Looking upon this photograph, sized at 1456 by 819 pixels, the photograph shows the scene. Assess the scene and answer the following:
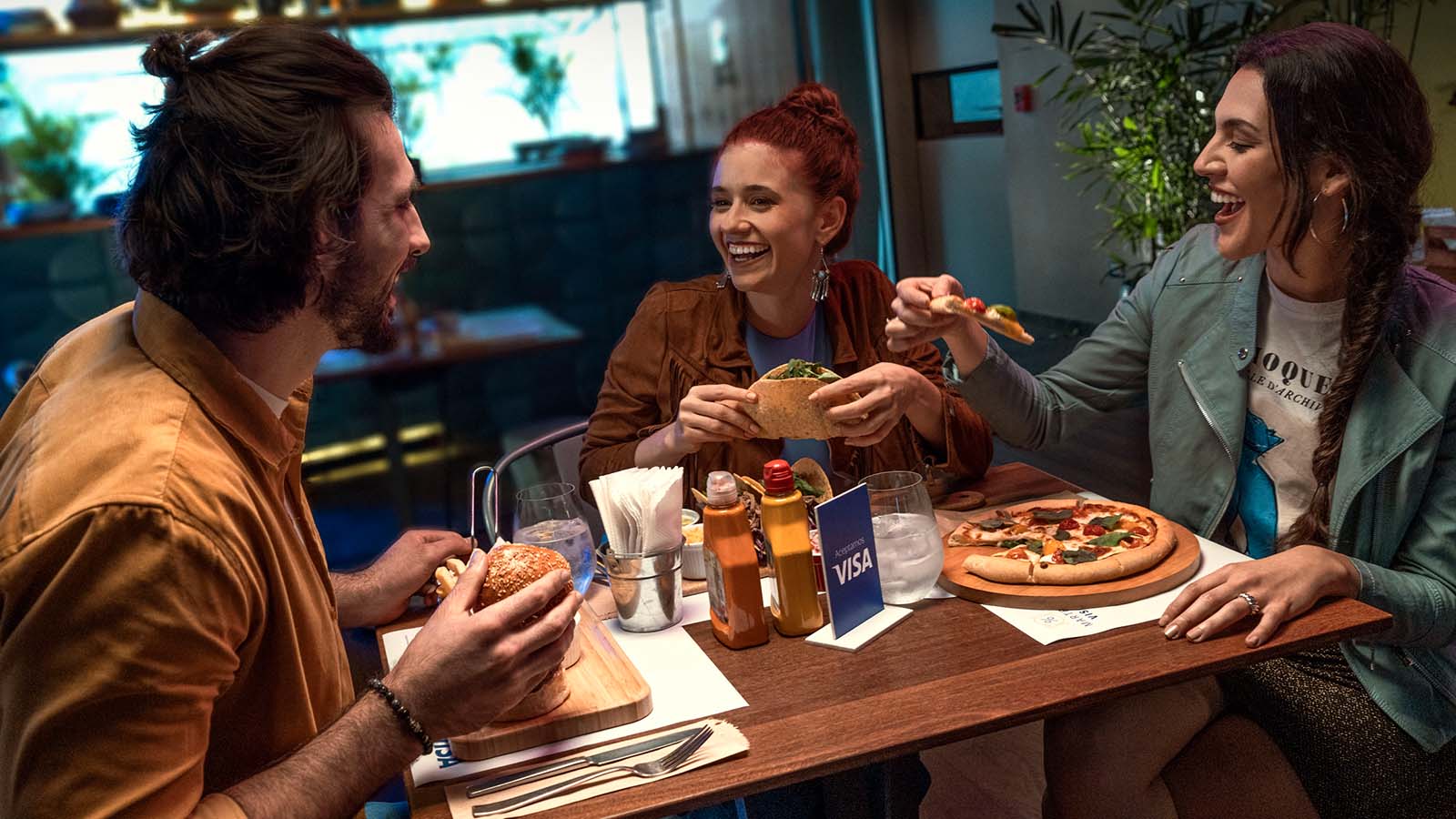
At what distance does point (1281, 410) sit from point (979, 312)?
562 millimetres

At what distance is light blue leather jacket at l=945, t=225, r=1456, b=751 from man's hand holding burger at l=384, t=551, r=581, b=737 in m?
1.06

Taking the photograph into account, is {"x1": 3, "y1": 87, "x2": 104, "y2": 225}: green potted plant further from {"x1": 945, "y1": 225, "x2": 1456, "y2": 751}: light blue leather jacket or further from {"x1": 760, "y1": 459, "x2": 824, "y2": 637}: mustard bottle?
{"x1": 760, "y1": 459, "x2": 824, "y2": 637}: mustard bottle

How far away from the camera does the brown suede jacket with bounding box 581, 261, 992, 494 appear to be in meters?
2.28

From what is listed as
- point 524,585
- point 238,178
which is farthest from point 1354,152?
point 238,178

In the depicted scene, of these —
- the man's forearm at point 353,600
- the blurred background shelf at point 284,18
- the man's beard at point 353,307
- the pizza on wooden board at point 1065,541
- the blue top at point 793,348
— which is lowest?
the pizza on wooden board at point 1065,541

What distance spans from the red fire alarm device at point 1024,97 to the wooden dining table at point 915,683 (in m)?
5.51

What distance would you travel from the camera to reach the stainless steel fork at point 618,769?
4.15 feet

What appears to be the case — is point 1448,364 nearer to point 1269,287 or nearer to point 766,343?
point 1269,287

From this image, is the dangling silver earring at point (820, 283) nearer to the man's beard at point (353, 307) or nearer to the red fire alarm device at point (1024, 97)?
the man's beard at point (353, 307)

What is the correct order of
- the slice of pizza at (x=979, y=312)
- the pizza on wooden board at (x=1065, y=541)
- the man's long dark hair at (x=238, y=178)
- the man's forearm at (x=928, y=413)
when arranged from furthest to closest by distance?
the man's forearm at (x=928, y=413)
the slice of pizza at (x=979, y=312)
the pizza on wooden board at (x=1065, y=541)
the man's long dark hair at (x=238, y=178)

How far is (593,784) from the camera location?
1293mm

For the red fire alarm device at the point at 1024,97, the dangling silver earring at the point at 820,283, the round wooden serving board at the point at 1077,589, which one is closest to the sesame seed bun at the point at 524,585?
the round wooden serving board at the point at 1077,589

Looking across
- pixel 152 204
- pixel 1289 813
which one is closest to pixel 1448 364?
pixel 1289 813

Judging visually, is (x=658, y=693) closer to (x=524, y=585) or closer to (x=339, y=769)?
(x=524, y=585)
